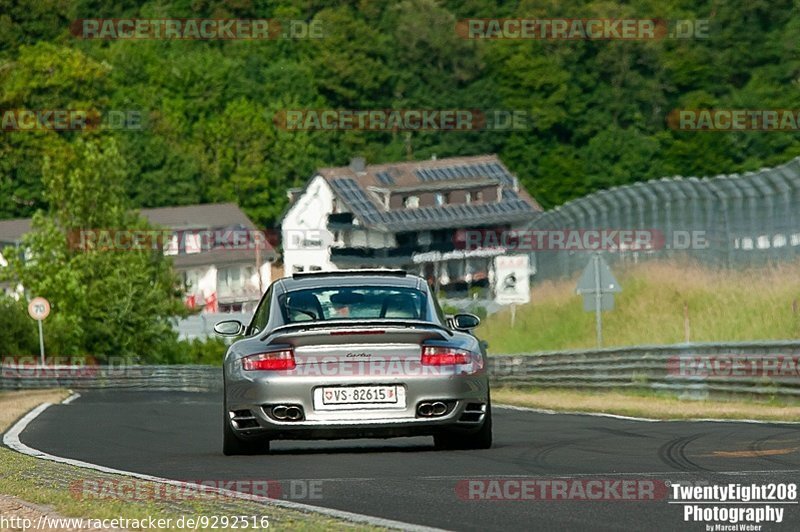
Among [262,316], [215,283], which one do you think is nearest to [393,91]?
[215,283]

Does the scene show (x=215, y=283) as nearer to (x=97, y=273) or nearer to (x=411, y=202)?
(x=411, y=202)

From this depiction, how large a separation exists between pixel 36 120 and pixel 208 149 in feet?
43.1

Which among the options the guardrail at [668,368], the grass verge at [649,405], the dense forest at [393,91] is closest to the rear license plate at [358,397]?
the grass verge at [649,405]

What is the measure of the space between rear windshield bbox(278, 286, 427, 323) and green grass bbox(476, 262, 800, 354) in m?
14.8

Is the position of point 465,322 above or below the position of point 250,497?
above

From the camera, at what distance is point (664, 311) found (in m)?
36.1

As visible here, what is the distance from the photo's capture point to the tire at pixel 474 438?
14.2 meters

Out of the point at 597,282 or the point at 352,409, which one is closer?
the point at 352,409

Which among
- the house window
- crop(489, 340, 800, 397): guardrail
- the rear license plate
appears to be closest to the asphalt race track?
the rear license plate

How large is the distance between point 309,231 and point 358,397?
101 metres

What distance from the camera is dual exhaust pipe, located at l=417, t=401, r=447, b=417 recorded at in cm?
1363

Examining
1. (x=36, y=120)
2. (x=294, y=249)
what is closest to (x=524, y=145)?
(x=294, y=249)

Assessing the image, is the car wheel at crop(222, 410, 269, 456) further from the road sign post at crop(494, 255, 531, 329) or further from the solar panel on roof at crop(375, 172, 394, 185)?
the solar panel on roof at crop(375, 172, 394, 185)

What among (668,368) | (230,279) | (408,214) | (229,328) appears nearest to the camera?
(229,328)
